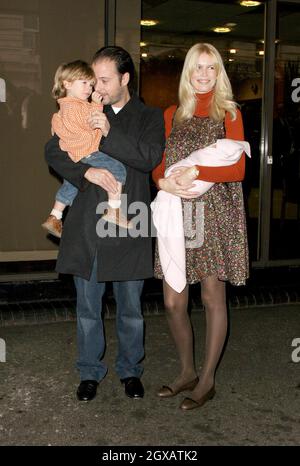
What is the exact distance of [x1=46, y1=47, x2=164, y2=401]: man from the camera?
12.1 feet

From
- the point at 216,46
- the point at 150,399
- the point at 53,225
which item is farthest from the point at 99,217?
the point at 216,46

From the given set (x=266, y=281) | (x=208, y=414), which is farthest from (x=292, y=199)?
(x=208, y=414)

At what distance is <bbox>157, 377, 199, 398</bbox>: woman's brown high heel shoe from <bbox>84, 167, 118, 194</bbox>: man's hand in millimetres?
1244

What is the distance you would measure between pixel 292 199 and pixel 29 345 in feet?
11.9

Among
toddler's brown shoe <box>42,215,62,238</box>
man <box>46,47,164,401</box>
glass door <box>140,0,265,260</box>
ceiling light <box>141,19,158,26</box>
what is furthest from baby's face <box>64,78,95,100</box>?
ceiling light <box>141,19,158,26</box>

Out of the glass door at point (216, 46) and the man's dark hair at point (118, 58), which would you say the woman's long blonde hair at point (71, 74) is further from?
the glass door at point (216, 46)

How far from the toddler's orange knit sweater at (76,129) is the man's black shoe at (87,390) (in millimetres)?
1307

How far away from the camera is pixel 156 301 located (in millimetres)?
6301

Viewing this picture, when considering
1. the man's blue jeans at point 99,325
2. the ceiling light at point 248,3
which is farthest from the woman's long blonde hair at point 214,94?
the ceiling light at point 248,3

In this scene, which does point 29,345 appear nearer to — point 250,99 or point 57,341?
point 57,341

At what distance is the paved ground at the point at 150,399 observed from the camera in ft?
11.9

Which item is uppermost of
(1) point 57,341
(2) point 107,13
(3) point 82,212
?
(2) point 107,13

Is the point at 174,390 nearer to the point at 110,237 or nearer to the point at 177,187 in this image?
the point at 110,237

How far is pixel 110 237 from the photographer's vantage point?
12.7 feet
